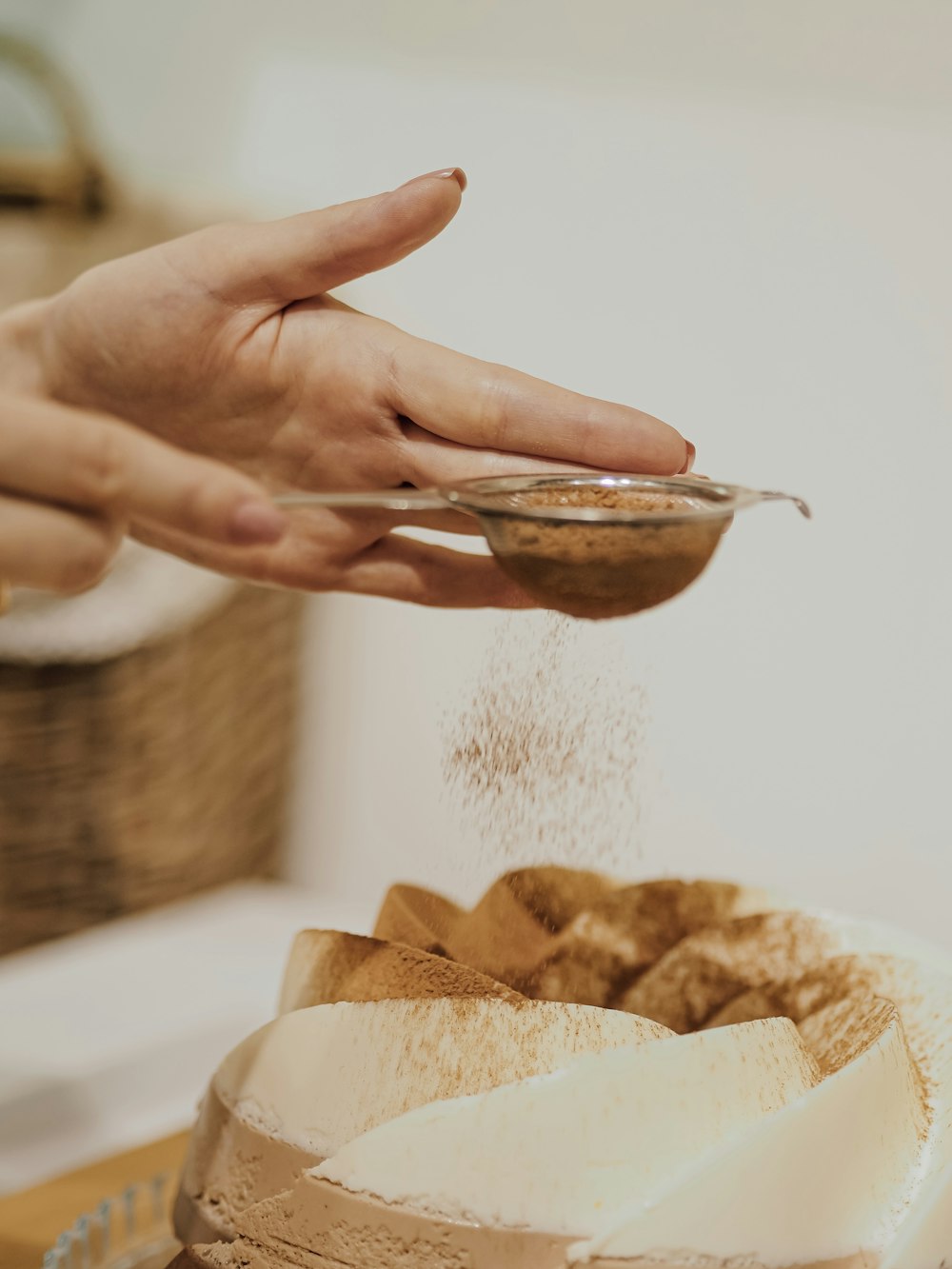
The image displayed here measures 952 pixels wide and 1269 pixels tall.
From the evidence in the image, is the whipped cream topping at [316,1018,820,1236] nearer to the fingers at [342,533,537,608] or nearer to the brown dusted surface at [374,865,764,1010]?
the brown dusted surface at [374,865,764,1010]

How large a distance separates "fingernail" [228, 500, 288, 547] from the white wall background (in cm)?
79

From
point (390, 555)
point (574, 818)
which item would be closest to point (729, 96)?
point (390, 555)

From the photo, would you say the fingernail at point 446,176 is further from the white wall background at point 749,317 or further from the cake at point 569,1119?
the white wall background at point 749,317

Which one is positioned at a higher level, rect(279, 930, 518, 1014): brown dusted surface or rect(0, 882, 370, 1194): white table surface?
rect(279, 930, 518, 1014): brown dusted surface

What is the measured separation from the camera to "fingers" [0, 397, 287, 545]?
53 centimetres

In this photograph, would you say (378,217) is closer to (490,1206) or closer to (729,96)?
(490,1206)

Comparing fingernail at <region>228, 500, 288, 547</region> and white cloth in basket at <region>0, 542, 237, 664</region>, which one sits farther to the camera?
white cloth in basket at <region>0, 542, 237, 664</region>

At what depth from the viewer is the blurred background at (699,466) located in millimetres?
1351

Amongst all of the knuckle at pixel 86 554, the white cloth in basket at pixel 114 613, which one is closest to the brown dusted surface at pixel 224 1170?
the knuckle at pixel 86 554

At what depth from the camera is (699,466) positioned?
4.72 ft

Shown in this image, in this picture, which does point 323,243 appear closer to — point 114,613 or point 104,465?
point 104,465

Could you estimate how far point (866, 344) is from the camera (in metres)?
1.38

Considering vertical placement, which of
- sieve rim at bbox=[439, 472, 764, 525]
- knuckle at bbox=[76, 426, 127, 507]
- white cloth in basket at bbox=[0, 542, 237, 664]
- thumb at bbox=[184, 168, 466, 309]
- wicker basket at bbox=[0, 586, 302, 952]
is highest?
thumb at bbox=[184, 168, 466, 309]

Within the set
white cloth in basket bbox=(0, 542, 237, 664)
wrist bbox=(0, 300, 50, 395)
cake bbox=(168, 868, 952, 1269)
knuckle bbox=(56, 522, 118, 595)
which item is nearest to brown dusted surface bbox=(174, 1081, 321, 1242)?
cake bbox=(168, 868, 952, 1269)
